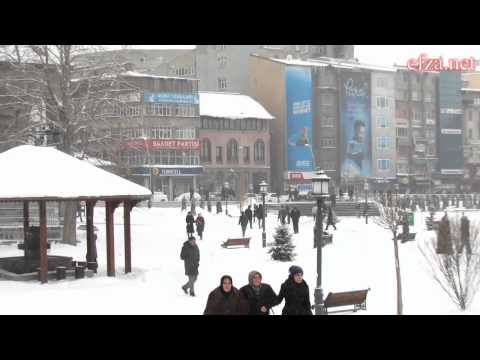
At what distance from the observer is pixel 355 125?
76.6 meters

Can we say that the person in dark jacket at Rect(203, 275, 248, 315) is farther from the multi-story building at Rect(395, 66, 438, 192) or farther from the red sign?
the multi-story building at Rect(395, 66, 438, 192)

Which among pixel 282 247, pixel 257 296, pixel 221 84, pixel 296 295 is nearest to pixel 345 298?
pixel 296 295

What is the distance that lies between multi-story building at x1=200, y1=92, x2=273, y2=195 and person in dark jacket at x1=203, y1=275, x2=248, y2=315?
6250 centimetres

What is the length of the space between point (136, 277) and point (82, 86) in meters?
13.8

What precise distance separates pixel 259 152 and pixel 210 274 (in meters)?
50.8

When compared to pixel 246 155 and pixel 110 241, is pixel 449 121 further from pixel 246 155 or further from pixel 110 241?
pixel 110 241

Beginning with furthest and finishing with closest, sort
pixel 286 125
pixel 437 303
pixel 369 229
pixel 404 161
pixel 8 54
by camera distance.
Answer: pixel 404 161
pixel 286 125
pixel 369 229
pixel 8 54
pixel 437 303

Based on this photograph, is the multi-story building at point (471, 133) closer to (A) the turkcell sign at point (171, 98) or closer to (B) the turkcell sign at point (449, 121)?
(B) the turkcell sign at point (449, 121)

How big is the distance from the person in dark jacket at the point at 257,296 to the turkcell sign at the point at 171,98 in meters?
58.1

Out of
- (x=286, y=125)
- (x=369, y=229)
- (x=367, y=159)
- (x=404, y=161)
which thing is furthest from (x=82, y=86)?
(x=404, y=161)

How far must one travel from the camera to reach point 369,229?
3909 cm

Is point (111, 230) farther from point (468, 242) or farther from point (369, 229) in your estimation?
point (369, 229)

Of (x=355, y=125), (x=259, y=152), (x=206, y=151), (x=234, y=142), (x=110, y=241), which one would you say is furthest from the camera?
(x=355, y=125)

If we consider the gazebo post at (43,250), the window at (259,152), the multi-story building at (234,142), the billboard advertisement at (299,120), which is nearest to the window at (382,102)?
the billboard advertisement at (299,120)
